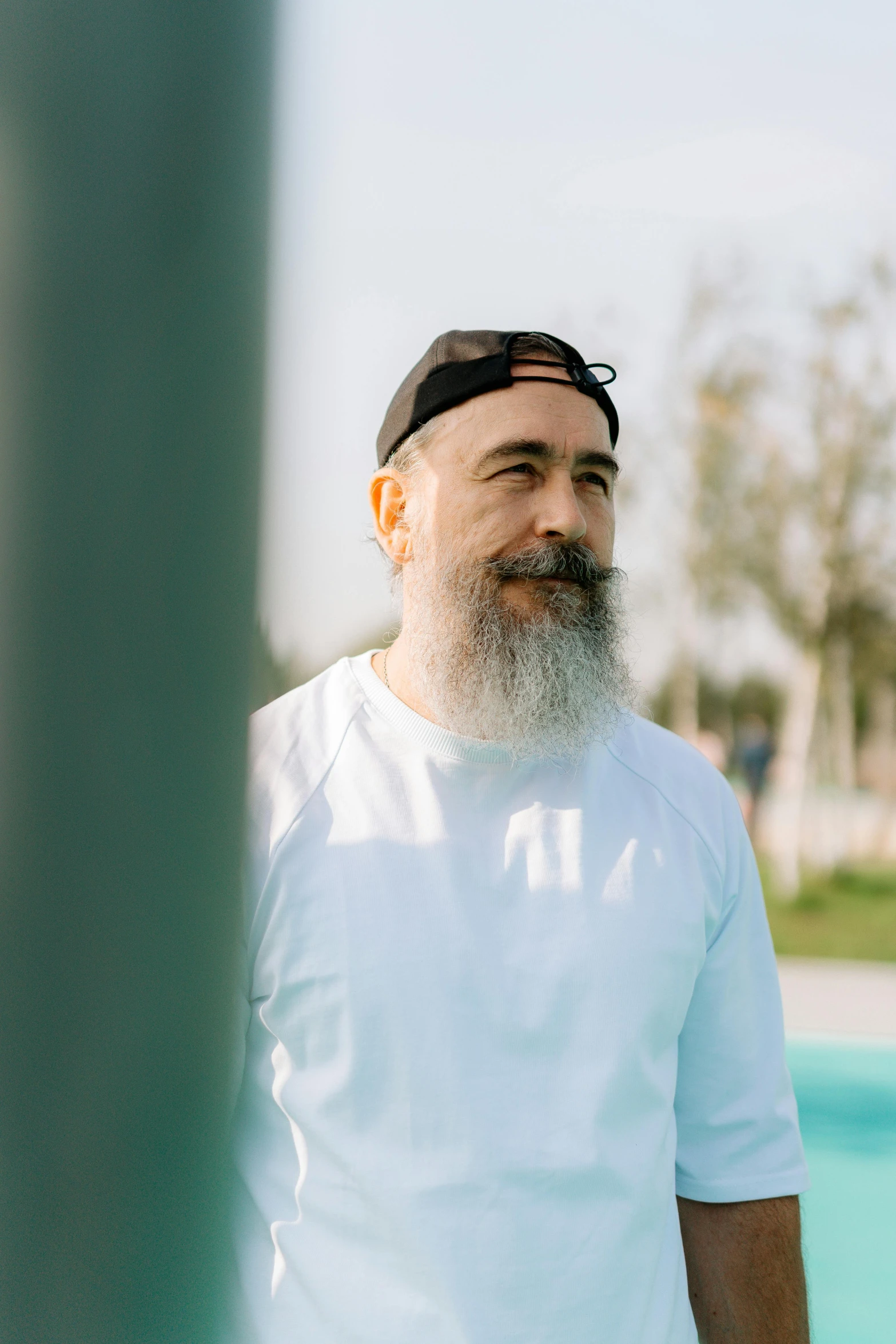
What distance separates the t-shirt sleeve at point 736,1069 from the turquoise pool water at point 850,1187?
13.2ft

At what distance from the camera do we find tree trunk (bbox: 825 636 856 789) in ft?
43.0

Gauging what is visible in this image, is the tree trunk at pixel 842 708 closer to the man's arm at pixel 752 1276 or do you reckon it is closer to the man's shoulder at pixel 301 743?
the man's arm at pixel 752 1276

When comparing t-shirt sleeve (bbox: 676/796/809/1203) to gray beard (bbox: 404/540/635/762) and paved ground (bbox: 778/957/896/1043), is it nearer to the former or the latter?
gray beard (bbox: 404/540/635/762)

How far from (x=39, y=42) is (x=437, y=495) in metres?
1.17

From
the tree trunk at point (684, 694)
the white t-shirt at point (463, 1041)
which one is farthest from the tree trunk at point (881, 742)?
the white t-shirt at point (463, 1041)

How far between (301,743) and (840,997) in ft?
23.5

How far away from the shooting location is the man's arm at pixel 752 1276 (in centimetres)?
141

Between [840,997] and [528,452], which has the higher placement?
[528,452]

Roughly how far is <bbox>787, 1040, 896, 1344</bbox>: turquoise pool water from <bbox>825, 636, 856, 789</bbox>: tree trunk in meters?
7.12

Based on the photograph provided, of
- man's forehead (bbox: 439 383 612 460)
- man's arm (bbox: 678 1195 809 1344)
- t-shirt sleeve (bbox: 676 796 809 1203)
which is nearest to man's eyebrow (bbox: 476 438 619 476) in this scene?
man's forehead (bbox: 439 383 612 460)

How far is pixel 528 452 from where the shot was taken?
1416 mm

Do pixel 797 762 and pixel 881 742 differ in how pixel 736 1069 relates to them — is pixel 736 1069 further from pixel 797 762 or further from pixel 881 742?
pixel 881 742

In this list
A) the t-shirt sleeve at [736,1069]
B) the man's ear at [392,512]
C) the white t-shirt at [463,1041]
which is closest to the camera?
the white t-shirt at [463,1041]

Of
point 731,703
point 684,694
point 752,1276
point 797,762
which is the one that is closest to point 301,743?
point 752,1276
